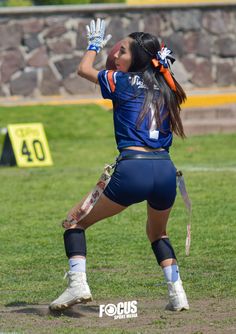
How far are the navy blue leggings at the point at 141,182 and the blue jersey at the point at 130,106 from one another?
A: 95 millimetres

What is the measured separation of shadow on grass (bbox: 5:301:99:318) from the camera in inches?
303

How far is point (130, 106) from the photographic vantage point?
7.52m

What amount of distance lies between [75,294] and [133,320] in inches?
17.1

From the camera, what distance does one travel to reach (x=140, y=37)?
7.61 meters

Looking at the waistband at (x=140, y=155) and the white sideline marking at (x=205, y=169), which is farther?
the white sideline marking at (x=205, y=169)

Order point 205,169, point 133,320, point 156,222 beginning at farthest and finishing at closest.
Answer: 1. point 205,169
2. point 156,222
3. point 133,320

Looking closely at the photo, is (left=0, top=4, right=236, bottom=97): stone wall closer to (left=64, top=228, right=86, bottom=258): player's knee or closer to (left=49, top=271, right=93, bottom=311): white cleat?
(left=64, top=228, right=86, bottom=258): player's knee

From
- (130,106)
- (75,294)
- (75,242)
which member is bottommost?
(75,294)

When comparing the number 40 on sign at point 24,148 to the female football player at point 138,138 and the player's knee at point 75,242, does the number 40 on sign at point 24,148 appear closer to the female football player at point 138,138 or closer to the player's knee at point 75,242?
the player's knee at point 75,242

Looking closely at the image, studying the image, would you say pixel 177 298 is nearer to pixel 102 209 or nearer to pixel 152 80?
pixel 102 209

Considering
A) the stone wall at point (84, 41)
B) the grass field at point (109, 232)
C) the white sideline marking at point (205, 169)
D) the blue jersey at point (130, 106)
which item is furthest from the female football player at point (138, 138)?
the stone wall at point (84, 41)

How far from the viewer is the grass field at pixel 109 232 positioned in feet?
28.7

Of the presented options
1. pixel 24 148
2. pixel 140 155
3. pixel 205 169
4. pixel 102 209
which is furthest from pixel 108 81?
pixel 24 148

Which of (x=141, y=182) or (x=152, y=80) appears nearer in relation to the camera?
(x=141, y=182)
